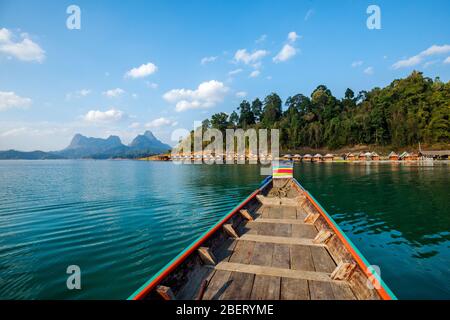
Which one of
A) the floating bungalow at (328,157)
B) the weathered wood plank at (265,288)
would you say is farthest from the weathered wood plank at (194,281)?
the floating bungalow at (328,157)

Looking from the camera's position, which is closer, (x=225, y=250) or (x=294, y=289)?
(x=294, y=289)

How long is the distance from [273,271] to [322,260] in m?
1.25

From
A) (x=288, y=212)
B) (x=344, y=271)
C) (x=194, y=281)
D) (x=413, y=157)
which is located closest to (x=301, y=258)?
(x=344, y=271)

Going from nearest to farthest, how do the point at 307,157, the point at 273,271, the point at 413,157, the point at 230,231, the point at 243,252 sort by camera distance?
the point at 273,271 → the point at 243,252 → the point at 230,231 → the point at 413,157 → the point at 307,157

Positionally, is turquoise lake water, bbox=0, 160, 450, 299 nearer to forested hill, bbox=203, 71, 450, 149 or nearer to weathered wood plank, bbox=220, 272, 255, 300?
weathered wood plank, bbox=220, 272, 255, 300

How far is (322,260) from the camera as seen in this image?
452cm

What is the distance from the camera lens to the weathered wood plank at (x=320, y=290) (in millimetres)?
3344

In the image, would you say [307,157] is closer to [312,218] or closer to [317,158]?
[317,158]

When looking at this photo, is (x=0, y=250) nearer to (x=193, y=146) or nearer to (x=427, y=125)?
(x=427, y=125)

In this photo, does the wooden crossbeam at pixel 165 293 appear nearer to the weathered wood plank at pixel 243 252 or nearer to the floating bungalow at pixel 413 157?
the weathered wood plank at pixel 243 252

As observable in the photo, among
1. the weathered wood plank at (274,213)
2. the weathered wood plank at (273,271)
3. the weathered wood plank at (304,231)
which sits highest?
the weathered wood plank at (273,271)

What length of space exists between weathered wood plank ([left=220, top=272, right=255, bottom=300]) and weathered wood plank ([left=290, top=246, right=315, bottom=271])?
103 cm

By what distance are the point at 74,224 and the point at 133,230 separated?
11.7ft
